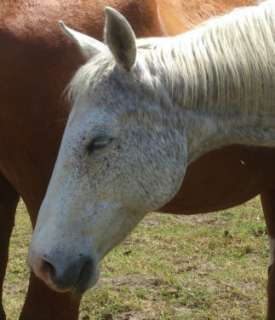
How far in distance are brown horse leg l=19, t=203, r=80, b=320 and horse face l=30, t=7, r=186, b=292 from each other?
88cm

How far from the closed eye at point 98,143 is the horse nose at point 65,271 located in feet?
1.16

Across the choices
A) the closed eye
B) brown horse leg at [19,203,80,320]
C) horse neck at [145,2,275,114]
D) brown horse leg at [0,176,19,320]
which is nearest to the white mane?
horse neck at [145,2,275,114]

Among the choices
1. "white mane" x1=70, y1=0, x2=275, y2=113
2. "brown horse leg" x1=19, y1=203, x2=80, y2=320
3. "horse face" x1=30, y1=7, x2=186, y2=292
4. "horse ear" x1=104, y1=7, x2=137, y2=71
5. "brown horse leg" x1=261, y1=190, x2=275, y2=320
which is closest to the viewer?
"horse ear" x1=104, y1=7, x2=137, y2=71

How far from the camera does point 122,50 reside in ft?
10.0

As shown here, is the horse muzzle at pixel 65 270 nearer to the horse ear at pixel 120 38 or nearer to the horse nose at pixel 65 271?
the horse nose at pixel 65 271

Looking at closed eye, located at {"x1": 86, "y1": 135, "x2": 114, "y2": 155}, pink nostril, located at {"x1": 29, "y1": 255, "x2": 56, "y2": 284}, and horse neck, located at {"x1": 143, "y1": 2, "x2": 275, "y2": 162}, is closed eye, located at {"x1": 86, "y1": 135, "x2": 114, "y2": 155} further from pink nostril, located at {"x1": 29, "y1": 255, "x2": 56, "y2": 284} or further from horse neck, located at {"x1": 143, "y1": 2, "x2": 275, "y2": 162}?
pink nostril, located at {"x1": 29, "y1": 255, "x2": 56, "y2": 284}

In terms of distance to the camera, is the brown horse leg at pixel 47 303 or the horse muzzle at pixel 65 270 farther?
the brown horse leg at pixel 47 303

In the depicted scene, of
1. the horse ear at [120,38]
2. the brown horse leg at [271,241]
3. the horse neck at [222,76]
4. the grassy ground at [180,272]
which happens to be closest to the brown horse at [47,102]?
the brown horse leg at [271,241]

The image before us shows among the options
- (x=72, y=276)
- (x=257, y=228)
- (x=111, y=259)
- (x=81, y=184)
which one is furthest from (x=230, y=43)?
(x=257, y=228)

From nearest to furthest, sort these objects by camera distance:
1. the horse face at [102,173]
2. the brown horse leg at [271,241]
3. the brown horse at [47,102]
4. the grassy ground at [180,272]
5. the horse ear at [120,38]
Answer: the horse ear at [120,38], the horse face at [102,173], the brown horse at [47,102], the brown horse leg at [271,241], the grassy ground at [180,272]

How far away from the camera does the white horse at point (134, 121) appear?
308 centimetres

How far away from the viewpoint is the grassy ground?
16.4ft

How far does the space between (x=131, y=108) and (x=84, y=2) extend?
93cm

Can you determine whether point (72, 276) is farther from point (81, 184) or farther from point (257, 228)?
point (257, 228)
